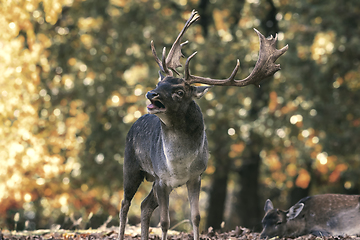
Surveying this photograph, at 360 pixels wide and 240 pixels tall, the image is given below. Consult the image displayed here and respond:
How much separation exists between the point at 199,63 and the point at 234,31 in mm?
1826

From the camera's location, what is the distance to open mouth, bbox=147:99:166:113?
5.11 metres

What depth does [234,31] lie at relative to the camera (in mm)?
14820

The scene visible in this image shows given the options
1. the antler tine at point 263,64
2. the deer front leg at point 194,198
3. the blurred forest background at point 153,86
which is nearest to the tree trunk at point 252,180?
the blurred forest background at point 153,86

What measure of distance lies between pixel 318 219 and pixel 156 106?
429cm

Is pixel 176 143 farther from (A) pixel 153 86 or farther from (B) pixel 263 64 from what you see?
(A) pixel 153 86

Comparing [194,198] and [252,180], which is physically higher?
[194,198]

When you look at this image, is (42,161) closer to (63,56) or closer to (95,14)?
(63,56)

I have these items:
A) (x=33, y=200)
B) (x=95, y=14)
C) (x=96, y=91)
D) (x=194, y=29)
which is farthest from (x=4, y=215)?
(x=194, y=29)

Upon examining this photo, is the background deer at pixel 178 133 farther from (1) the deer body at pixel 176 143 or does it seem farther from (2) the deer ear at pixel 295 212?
(2) the deer ear at pixel 295 212

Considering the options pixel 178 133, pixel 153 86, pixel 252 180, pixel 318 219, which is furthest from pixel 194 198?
pixel 252 180

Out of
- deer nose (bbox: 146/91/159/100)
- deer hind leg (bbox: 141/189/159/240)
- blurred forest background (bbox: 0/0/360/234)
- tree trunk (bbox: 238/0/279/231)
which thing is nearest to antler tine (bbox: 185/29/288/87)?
deer nose (bbox: 146/91/159/100)

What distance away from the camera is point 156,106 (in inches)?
205

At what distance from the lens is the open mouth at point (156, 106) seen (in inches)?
201

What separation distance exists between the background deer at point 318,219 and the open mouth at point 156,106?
3517 mm
